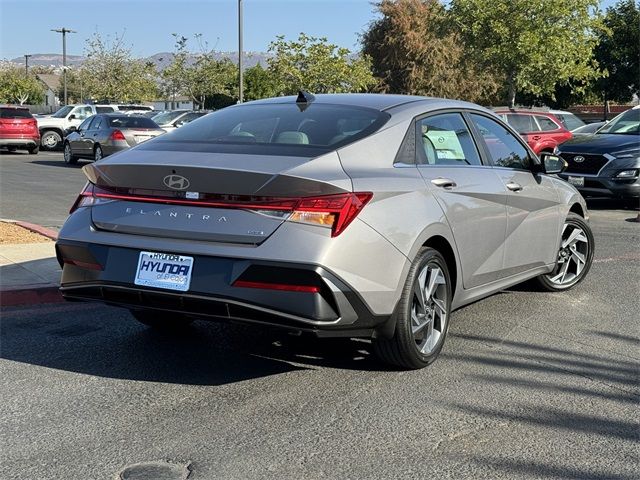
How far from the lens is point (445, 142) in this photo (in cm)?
547

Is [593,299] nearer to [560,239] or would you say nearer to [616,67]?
[560,239]

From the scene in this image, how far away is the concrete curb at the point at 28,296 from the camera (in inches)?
251

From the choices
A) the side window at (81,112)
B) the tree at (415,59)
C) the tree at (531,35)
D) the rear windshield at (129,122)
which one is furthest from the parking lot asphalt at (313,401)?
the tree at (415,59)

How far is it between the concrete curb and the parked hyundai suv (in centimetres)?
914

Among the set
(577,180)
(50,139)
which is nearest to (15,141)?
(50,139)

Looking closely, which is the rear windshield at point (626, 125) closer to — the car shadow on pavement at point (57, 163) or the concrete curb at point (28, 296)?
the concrete curb at point (28, 296)

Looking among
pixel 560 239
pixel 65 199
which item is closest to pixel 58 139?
pixel 65 199

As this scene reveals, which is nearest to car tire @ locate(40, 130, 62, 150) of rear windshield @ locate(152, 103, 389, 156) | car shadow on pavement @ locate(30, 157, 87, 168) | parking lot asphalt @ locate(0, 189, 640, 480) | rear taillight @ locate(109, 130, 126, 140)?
car shadow on pavement @ locate(30, 157, 87, 168)

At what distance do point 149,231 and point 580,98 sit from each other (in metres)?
45.9

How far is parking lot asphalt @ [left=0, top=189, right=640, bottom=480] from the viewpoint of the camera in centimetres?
358

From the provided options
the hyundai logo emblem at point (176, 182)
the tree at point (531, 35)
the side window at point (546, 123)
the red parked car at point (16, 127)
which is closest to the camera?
the hyundai logo emblem at point (176, 182)

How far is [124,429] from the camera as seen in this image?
3910 millimetres

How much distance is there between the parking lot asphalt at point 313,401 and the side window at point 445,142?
1234mm

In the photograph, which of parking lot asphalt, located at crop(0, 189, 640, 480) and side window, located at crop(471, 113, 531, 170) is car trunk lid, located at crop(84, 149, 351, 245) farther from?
side window, located at crop(471, 113, 531, 170)
